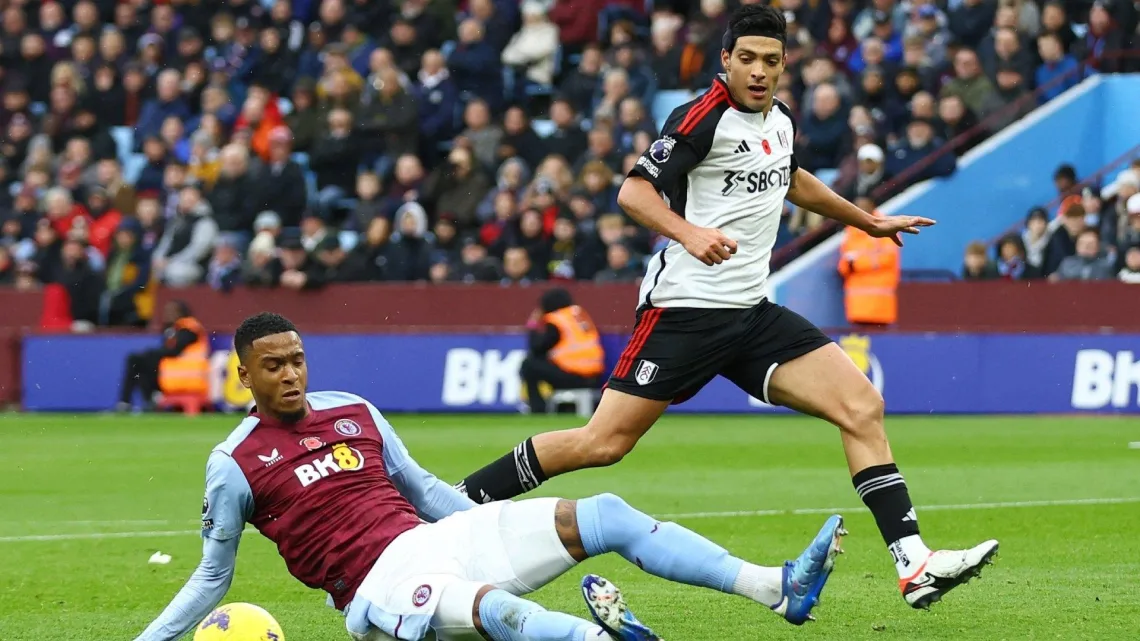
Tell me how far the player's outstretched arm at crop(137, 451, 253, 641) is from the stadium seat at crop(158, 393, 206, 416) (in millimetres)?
14292

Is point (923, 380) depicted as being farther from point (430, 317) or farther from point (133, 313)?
point (133, 313)

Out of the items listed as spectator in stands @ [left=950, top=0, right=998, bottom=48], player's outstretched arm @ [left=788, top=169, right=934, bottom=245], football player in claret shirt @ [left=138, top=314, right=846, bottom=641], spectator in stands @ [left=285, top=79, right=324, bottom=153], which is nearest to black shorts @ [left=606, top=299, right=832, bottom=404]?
player's outstretched arm @ [left=788, top=169, right=934, bottom=245]

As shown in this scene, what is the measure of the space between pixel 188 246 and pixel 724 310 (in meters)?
16.7

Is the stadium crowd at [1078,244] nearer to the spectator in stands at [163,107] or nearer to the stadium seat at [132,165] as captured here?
the spectator in stands at [163,107]

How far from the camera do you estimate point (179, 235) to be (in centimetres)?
2298

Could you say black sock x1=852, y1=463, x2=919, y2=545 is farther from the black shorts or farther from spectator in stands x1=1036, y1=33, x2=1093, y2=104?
spectator in stands x1=1036, y1=33, x2=1093, y2=104

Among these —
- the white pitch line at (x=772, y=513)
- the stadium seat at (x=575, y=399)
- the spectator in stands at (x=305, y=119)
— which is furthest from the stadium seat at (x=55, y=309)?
the white pitch line at (x=772, y=513)

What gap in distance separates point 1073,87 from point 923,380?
527cm

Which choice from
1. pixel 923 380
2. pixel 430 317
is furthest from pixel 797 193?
pixel 430 317

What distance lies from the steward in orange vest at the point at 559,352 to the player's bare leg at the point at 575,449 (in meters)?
11.2

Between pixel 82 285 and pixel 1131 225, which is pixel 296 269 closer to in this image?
pixel 82 285

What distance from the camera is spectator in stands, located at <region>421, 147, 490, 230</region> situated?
21891 millimetres

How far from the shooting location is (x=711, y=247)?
6.63m

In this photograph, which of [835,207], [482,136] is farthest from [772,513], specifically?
[482,136]
